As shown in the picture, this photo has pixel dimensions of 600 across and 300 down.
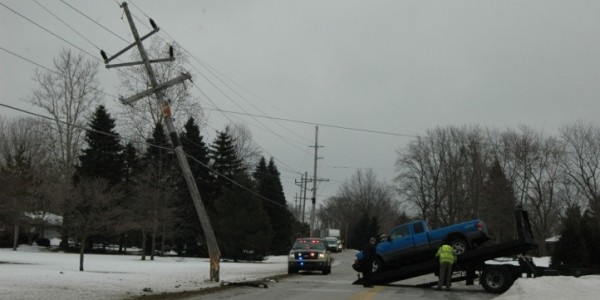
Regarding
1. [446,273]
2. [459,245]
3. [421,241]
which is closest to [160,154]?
[421,241]

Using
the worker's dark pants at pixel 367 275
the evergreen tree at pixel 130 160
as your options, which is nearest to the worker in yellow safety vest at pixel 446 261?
the worker's dark pants at pixel 367 275

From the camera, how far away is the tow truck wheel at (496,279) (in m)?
20.1

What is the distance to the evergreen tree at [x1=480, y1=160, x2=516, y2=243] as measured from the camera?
74.8 m

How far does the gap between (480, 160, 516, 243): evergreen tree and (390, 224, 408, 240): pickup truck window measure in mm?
53853

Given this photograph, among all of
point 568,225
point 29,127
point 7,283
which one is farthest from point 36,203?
point 568,225

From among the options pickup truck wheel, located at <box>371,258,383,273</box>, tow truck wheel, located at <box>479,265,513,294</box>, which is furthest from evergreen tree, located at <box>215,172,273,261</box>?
tow truck wheel, located at <box>479,265,513,294</box>

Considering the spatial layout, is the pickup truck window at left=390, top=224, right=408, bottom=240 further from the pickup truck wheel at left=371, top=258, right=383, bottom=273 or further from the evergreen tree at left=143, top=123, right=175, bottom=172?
the evergreen tree at left=143, top=123, right=175, bottom=172

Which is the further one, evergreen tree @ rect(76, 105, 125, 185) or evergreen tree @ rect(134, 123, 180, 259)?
evergreen tree @ rect(76, 105, 125, 185)

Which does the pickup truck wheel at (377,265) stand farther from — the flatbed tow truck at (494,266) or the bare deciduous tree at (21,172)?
the bare deciduous tree at (21,172)

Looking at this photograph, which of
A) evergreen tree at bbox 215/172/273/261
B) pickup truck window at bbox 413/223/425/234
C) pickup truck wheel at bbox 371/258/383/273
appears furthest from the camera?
evergreen tree at bbox 215/172/273/261

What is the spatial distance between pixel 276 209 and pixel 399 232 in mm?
43568

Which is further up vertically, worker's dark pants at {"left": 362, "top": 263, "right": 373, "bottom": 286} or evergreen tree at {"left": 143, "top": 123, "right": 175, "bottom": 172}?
evergreen tree at {"left": 143, "top": 123, "right": 175, "bottom": 172}

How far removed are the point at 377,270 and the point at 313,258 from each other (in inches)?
280

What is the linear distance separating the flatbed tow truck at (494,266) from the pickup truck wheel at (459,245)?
71 cm
